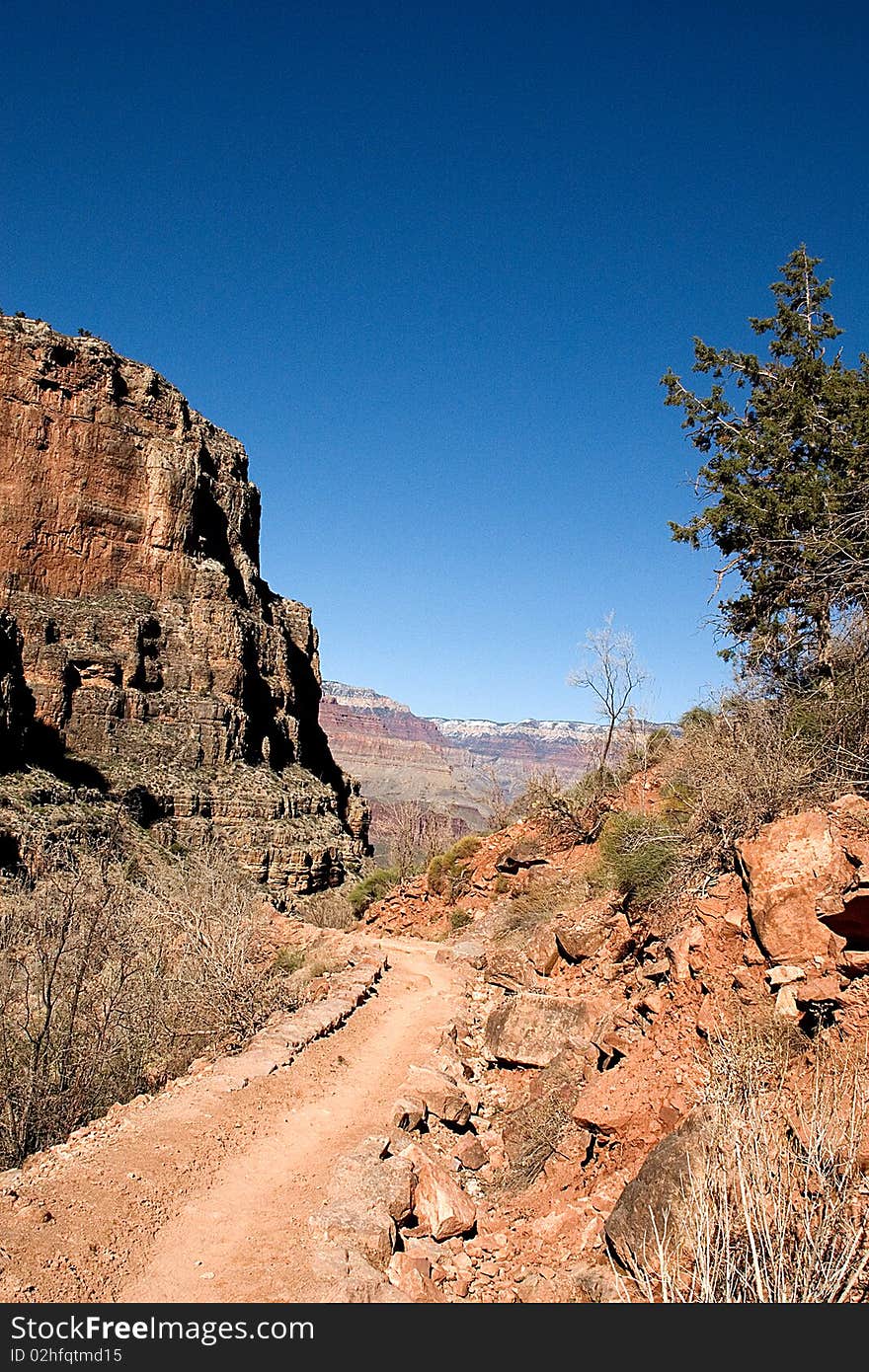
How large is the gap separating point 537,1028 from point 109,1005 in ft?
19.7

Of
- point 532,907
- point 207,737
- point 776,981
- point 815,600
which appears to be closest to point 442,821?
point 207,737

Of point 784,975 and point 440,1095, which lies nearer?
point 784,975

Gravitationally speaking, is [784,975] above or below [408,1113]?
above

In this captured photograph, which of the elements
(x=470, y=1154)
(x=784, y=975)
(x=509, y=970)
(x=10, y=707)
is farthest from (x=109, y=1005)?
(x=10, y=707)

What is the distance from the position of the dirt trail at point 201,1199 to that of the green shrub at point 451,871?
1172cm

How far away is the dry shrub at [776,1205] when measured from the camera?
3184 millimetres

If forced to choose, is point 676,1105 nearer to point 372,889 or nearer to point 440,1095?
point 440,1095

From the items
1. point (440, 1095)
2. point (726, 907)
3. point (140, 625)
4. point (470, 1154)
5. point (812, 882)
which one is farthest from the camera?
point (140, 625)

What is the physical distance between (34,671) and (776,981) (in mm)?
39052

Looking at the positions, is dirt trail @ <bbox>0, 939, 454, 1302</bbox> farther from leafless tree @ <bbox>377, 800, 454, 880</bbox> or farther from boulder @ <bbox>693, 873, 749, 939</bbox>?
leafless tree @ <bbox>377, 800, 454, 880</bbox>

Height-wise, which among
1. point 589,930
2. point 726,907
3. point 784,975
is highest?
point 726,907

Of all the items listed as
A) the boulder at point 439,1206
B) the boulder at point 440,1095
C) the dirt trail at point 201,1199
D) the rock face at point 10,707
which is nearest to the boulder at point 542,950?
the boulder at point 440,1095

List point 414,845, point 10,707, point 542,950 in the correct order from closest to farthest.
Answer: point 542,950
point 10,707
point 414,845

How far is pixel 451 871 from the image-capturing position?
21891 millimetres
